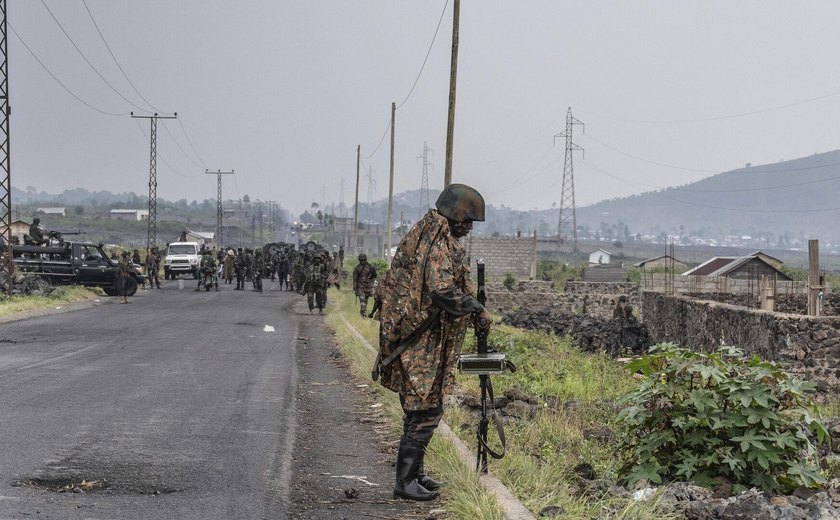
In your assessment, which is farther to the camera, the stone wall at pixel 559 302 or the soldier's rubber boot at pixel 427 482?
the stone wall at pixel 559 302

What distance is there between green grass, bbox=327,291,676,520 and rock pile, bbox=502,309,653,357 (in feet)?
32.8

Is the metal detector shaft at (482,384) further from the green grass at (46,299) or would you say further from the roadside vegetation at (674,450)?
the green grass at (46,299)

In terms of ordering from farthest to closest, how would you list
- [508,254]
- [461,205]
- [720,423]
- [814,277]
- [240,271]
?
[508,254] → [240,271] → [814,277] → [720,423] → [461,205]

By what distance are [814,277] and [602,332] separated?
11.5 m

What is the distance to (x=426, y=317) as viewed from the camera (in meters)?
7.15

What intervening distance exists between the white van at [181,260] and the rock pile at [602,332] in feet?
97.8

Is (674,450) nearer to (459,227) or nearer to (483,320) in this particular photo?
(483,320)

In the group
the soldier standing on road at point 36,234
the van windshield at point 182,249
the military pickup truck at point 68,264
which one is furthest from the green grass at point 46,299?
the van windshield at point 182,249

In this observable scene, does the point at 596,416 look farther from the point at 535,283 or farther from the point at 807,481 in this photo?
the point at 535,283

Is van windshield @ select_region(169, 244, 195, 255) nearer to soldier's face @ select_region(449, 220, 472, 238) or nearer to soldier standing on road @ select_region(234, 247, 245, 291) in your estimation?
soldier standing on road @ select_region(234, 247, 245, 291)

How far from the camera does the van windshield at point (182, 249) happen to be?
6369 cm

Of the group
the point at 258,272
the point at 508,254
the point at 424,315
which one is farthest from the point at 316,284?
the point at 508,254

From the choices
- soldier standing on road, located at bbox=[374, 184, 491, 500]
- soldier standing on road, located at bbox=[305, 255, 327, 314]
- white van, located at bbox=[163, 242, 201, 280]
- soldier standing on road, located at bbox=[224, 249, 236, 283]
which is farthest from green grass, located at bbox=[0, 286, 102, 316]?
soldier standing on road, located at bbox=[374, 184, 491, 500]

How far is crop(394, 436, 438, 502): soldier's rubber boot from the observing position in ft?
24.1
